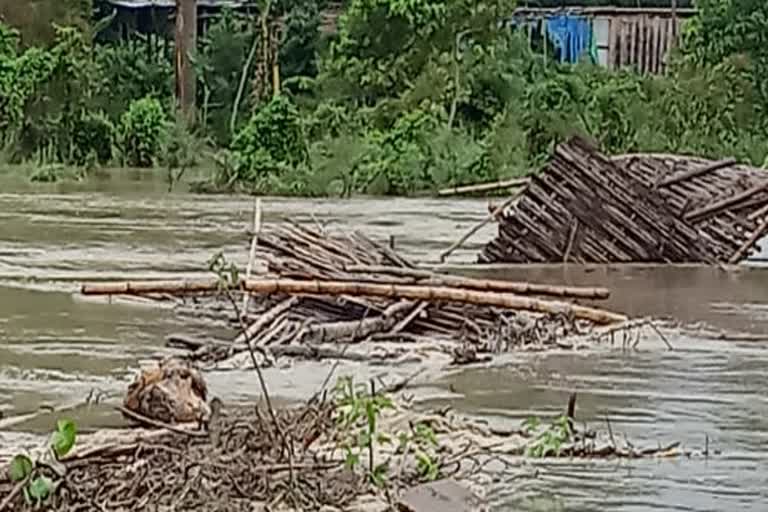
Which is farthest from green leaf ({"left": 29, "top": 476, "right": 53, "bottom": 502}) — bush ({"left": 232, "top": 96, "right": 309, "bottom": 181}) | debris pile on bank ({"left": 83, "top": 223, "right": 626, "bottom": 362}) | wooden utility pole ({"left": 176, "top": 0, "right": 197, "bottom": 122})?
wooden utility pole ({"left": 176, "top": 0, "right": 197, "bottom": 122})

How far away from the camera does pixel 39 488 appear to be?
22.6 ft

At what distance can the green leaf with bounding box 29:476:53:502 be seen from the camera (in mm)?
6879

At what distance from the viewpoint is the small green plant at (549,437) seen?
9039 mm

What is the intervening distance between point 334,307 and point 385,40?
2358 centimetres

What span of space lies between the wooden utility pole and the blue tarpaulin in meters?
8.11

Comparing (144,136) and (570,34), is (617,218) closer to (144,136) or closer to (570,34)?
(144,136)

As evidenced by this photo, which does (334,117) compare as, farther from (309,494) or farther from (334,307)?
(309,494)

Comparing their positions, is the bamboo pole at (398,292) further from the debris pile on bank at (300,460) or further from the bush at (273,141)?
the bush at (273,141)

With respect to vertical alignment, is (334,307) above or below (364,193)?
above

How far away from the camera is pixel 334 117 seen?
3588 cm

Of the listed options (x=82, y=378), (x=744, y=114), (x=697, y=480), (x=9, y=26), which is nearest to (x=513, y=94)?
(x=744, y=114)

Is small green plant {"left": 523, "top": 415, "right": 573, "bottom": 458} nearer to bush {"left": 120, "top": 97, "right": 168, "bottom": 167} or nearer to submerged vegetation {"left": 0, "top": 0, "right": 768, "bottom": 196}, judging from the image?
submerged vegetation {"left": 0, "top": 0, "right": 768, "bottom": 196}

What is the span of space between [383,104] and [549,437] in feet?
89.5

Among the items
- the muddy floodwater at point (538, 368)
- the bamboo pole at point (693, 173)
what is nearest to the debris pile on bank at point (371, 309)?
the muddy floodwater at point (538, 368)
